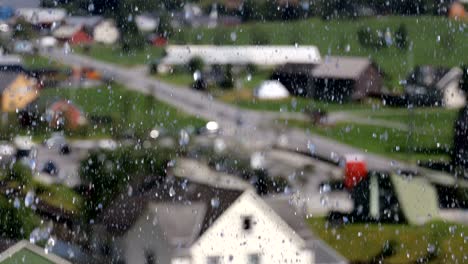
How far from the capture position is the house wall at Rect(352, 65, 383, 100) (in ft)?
5.16

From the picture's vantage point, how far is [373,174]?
1578 mm

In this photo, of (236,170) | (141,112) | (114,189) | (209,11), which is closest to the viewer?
(114,189)

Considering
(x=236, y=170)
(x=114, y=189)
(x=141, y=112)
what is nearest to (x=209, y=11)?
(x=141, y=112)

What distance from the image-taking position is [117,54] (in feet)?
5.16

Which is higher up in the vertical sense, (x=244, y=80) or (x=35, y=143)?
(x=244, y=80)

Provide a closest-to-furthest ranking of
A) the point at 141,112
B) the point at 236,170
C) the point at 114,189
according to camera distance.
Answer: the point at 114,189, the point at 236,170, the point at 141,112

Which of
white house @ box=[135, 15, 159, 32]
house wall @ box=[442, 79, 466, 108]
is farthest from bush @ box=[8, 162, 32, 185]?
house wall @ box=[442, 79, 466, 108]

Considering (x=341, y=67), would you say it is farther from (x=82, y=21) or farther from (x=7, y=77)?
(x=7, y=77)

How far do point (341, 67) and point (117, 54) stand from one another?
41 cm

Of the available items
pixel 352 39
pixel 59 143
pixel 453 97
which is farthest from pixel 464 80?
pixel 59 143

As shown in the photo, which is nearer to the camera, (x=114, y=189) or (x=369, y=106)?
(x=114, y=189)

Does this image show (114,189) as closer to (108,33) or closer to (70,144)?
(70,144)

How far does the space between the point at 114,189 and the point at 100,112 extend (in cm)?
21

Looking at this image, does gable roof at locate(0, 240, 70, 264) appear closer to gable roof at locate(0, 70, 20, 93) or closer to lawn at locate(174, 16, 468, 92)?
gable roof at locate(0, 70, 20, 93)
